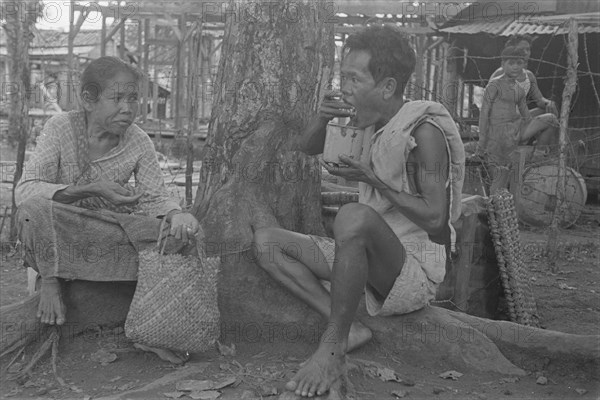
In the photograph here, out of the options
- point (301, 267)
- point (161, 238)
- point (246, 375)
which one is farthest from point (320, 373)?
point (161, 238)

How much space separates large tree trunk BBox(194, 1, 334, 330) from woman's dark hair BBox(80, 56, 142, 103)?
588 millimetres

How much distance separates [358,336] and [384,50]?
1.29m

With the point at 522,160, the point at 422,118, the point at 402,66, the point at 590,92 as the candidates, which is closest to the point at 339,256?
the point at 422,118

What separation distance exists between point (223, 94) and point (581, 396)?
7.23 ft

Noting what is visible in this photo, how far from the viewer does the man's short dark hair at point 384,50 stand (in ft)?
10.4

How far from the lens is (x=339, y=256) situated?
2.99m

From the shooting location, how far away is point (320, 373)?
2.91 meters

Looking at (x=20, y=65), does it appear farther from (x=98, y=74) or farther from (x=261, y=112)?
(x=261, y=112)

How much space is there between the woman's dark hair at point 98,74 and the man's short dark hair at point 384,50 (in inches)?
A: 42.3

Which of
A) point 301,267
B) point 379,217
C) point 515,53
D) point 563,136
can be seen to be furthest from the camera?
A: point 515,53

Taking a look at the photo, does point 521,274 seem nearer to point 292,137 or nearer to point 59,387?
point 292,137

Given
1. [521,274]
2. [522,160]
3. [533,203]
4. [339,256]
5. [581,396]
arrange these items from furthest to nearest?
[533,203] → [522,160] → [521,274] → [581,396] → [339,256]

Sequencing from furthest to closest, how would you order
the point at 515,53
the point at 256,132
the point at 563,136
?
the point at 515,53 → the point at 563,136 → the point at 256,132

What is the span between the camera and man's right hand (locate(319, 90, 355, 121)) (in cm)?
324
